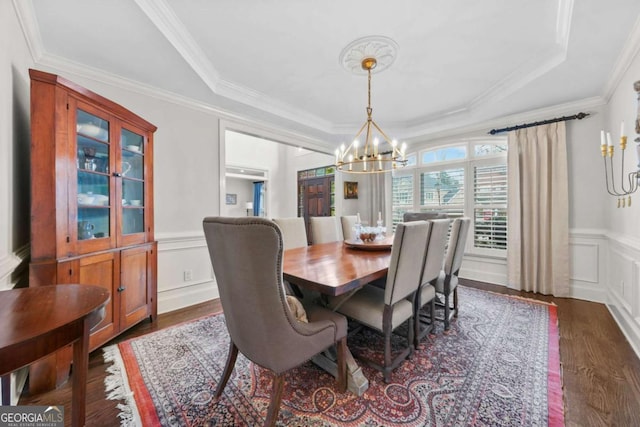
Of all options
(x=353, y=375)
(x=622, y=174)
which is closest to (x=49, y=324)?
(x=353, y=375)

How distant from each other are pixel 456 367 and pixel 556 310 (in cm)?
184

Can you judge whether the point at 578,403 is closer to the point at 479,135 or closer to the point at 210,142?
the point at 479,135

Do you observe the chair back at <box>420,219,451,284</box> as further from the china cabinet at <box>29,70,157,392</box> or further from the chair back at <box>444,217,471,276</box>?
the china cabinet at <box>29,70,157,392</box>

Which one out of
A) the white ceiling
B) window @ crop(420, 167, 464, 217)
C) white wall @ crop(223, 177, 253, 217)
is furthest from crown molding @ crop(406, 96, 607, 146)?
white wall @ crop(223, 177, 253, 217)

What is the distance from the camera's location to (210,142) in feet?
10.4

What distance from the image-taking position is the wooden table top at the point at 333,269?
137 cm

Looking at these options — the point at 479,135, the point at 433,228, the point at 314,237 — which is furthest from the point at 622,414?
the point at 479,135

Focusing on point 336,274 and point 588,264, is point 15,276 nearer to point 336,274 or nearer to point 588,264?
point 336,274

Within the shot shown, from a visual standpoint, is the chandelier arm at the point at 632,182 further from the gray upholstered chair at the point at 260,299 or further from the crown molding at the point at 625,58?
the gray upholstered chair at the point at 260,299

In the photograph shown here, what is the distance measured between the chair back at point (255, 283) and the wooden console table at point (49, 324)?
478 mm

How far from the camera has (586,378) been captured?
1.61 metres

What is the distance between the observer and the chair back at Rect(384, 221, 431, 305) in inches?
58.7
